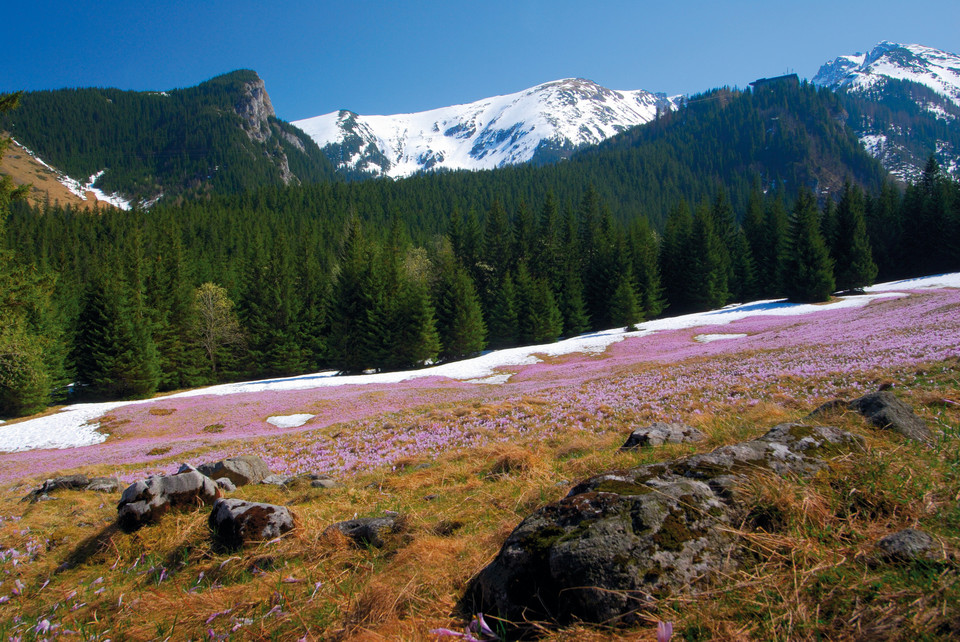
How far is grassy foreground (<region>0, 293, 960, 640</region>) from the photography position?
168 cm

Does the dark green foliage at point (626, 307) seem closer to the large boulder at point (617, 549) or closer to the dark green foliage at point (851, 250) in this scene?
the dark green foliage at point (851, 250)

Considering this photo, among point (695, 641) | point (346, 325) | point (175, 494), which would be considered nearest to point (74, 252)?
point (346, 325)

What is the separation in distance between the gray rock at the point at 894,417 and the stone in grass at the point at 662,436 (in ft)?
5.22

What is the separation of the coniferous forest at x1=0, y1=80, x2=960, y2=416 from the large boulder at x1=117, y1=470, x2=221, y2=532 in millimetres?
19794

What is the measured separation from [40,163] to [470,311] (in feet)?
806

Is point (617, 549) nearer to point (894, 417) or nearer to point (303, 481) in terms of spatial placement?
point (894, 417)

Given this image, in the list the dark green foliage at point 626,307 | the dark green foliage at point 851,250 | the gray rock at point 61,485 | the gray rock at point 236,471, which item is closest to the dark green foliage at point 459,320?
the dark green foliage at point 626,307

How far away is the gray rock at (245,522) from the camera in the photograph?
3.86 m

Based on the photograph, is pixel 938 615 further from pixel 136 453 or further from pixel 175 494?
pixel 136 453

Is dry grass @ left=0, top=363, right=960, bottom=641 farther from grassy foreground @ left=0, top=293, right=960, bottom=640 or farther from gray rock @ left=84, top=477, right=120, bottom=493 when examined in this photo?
gray rock @ left=84, top=477, right=120, bottom=493

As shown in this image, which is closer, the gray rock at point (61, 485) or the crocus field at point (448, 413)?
the gray rock at point (61, 485)

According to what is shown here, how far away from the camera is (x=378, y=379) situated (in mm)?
33031

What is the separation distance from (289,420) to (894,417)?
2070 centimetres

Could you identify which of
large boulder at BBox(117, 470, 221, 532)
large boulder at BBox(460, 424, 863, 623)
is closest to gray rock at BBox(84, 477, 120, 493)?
large boulder at BBox(117, 470, 221, 532)
